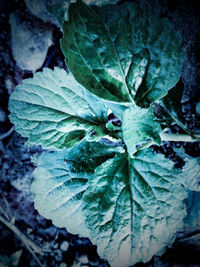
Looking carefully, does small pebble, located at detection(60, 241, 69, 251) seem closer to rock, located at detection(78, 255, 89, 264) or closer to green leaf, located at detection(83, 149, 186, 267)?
rock, located at detection(78, 255, 89, 264)

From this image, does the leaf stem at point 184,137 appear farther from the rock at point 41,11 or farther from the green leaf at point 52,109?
the rock at point 41,11

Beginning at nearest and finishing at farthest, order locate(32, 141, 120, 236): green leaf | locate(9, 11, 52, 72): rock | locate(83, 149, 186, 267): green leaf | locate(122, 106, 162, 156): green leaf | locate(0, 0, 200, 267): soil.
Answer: locate(122, 106, 162, 156): green leaf
locate(83, 149, 186, 267): green leaf
locate(32, 141, 120, 236): green leaf
locate(0, 0, 200, 267): soil
locate(9, 11, 52, 72): rock

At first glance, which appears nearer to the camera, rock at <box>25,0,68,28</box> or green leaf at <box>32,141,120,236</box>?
green leaf at <box>32,141,120,236</box>

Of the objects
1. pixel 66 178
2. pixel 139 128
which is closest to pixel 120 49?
pixel 139 128

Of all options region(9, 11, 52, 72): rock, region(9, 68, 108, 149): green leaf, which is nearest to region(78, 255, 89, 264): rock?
region(9, 68, 108, 149): green leaf

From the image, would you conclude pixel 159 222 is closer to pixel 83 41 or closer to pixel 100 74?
pixel 100 74

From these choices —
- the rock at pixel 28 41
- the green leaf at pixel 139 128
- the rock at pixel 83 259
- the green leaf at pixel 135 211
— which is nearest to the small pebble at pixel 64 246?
the rock at pixel 83 259
